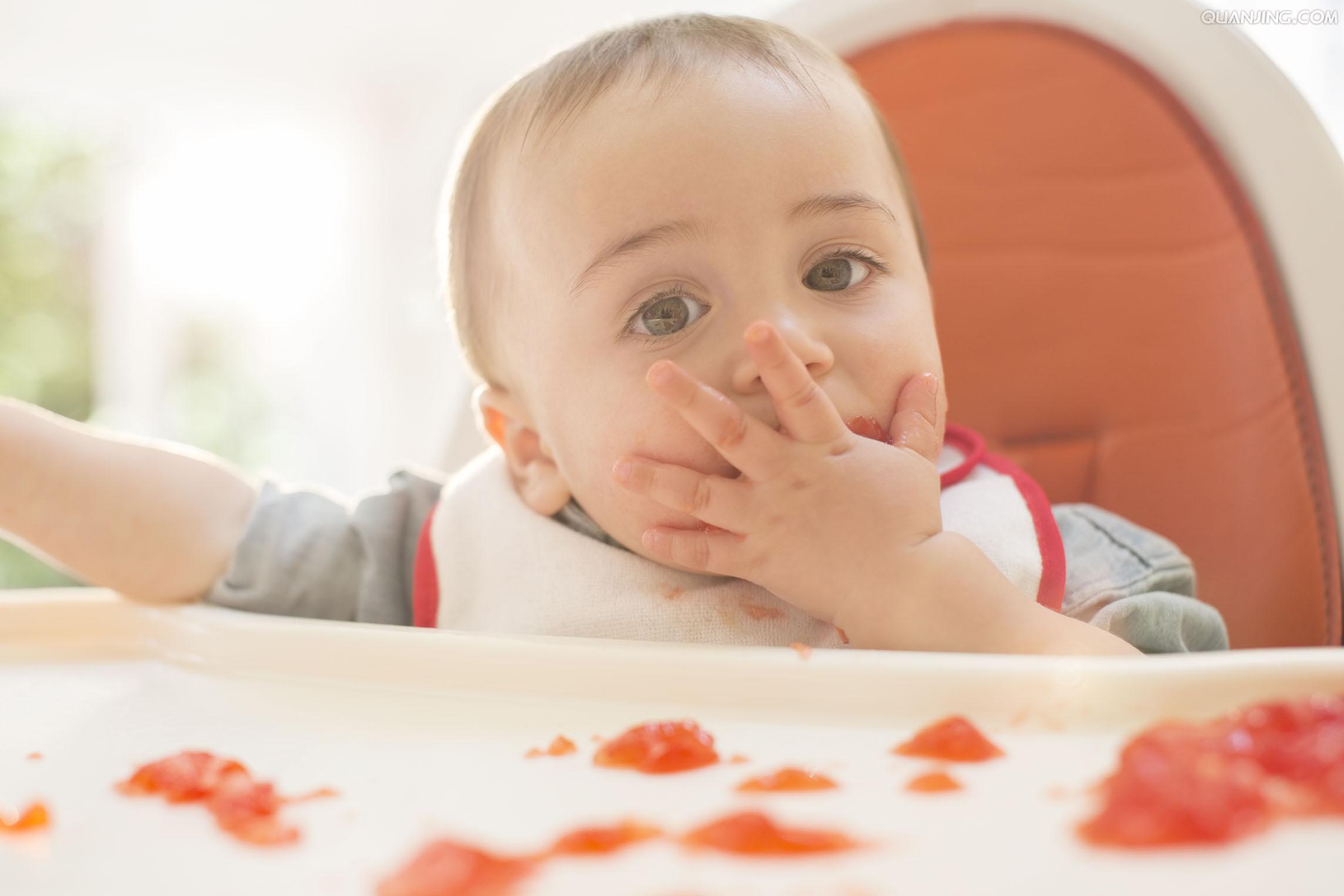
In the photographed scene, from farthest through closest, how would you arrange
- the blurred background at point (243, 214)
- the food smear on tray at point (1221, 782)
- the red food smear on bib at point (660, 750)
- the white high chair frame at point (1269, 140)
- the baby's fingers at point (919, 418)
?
the blurred background at point (243, 214)
the white high chair frame at point (1269, 140)
the baby's fingers at point (919, 418)
the red food smear on bib at point (660, 750)
the food smear on tray at point (1221, 782)

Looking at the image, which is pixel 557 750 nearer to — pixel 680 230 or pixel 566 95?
pixel 680 230

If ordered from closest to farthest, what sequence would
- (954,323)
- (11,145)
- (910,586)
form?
(910,586)
(954,323)
(11,145)

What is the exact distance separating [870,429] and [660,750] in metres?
0.31

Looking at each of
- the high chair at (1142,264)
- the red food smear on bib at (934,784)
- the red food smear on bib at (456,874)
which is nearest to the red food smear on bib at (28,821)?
the red food smear on bib at (456,874)

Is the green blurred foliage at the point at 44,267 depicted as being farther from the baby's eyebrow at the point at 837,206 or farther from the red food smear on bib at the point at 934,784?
the red food smear on bib at the point at 934,784

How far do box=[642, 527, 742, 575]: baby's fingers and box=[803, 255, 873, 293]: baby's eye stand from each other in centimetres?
17

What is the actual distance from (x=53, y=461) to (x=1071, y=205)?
0.84 metres

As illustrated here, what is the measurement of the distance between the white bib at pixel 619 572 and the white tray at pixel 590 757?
0.62 feet

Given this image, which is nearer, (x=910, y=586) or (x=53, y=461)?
(x=910, y=586)

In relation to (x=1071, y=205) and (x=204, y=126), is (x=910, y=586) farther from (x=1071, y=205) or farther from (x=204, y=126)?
(x=204, y=126)

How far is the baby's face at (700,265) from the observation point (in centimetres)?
67

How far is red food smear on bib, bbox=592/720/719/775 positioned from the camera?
0.42m

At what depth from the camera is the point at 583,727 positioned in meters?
0.49

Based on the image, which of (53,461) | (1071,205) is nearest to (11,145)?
(53,461)
